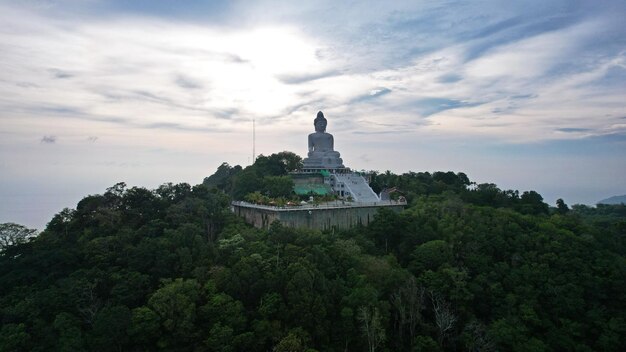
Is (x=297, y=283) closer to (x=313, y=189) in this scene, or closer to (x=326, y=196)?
(x=326, y=196)

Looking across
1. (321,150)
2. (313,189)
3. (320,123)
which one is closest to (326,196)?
(313,189)

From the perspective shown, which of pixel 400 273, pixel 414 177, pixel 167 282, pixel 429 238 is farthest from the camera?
pixel 414 177

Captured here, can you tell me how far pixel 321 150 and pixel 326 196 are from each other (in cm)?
1469

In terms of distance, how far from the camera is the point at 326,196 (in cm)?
3956

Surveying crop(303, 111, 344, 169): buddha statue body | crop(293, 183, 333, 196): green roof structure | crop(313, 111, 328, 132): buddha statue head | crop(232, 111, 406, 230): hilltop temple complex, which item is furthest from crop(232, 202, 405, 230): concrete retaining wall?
crop(313, 111, 328, 132): buddha statue head

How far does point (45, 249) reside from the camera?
28.4 m

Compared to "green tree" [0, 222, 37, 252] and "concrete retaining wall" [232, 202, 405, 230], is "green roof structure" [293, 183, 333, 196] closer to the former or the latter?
"concrete retaining wall" [232, 202, 405, 230]

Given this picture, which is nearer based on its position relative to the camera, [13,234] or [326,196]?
[13,234]

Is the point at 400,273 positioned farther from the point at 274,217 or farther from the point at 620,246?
the point at 620,246

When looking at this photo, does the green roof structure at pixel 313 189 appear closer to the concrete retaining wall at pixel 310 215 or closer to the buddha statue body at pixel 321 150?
the buddha statue body at pixel 321 150

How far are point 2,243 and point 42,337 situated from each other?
10021 millimetres

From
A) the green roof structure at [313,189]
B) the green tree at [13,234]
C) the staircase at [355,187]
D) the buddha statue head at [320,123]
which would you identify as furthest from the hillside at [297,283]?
the buddha statue head at [320,123]

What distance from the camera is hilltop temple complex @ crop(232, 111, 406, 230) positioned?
35.4 m

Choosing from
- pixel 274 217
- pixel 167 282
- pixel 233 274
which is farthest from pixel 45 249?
pixel 274 217
